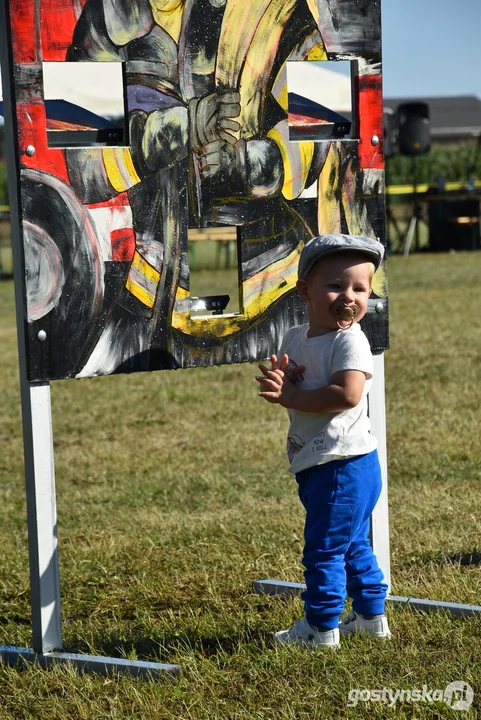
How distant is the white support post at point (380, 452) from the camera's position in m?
3.54

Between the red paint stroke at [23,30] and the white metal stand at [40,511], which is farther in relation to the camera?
the white metal stand at [40,511]

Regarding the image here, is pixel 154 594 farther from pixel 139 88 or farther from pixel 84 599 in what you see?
pixel 139 88

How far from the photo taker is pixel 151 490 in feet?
18.0

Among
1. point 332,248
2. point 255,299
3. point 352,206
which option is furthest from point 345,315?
point 352,206

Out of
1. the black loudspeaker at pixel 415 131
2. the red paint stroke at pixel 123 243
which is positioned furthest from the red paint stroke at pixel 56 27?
the black loudspeaker at pixel 415 131

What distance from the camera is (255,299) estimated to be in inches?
134

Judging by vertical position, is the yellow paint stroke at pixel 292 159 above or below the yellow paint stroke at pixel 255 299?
above

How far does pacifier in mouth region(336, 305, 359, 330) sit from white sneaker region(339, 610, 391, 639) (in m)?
0.89

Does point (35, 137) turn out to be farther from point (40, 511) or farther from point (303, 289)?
point (40, 511)

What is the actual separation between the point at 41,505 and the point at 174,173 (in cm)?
108

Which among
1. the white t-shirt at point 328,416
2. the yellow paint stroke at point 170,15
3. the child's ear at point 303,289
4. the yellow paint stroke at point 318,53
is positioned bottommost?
the white t-shirt at point 328,416

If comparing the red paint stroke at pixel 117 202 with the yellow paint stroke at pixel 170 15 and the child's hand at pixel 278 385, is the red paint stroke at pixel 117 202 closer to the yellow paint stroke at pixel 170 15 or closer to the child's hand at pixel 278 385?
the yellow paint stroke at pixel 170 15

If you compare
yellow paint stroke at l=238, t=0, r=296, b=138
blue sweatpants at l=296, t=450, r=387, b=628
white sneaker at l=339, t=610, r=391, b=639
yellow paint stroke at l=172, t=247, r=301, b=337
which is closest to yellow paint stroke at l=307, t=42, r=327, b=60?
yellow paint stroke at l=238, t=0, r=296, b=138

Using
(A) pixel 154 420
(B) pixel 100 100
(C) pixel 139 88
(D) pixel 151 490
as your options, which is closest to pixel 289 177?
(C) pixel 139 88
